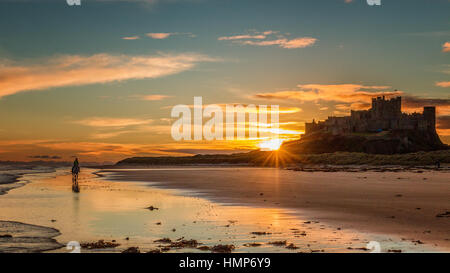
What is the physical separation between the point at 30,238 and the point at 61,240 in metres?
1.20

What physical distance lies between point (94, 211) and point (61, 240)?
738cm

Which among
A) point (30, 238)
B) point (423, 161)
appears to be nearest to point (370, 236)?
point (30, 238)

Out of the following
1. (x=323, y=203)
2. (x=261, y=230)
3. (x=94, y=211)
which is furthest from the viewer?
(x=323, y=203)

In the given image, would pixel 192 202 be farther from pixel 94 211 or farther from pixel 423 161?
pixel 423 161

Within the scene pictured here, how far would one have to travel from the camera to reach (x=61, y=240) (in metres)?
13.0

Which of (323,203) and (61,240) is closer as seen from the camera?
(61,240)

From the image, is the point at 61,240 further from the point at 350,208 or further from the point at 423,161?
the point at 423,161

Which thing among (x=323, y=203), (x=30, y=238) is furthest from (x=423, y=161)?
(x=30, y=238)
